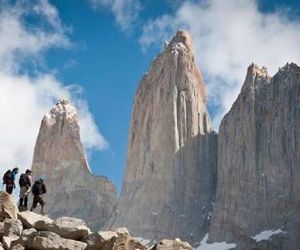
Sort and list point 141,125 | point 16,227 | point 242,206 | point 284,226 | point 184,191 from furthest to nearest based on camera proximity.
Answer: point 141,125, point 184,191, point 242,206, point 284,226, point 16,227

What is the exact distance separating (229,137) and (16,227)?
137m

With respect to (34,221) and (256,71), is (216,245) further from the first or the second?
(34,221)

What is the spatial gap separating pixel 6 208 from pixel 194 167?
138265 mm

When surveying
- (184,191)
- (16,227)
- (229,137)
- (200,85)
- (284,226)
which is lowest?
(16,227)

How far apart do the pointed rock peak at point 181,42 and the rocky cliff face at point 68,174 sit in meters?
33.5

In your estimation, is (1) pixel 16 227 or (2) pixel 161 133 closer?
(1) pixel 16 227

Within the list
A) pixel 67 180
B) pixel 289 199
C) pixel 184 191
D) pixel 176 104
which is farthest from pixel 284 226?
pixel 67 180

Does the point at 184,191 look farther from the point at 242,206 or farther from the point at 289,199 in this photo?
the point at 289,199

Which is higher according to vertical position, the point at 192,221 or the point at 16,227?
the point at 192,221

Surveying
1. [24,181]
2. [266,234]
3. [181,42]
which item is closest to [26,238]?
[24,181]

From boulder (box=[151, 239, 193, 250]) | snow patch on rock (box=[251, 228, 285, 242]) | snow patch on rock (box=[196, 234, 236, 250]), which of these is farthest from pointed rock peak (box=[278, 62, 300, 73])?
boulder (box=[151, 239, 193, 250])

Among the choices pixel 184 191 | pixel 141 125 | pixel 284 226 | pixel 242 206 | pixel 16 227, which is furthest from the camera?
pixel 141 125

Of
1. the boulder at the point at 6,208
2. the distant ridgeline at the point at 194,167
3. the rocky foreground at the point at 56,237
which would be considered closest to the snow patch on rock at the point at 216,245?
the distant ridgeline at the point at 194,167

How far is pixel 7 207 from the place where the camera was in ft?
112
